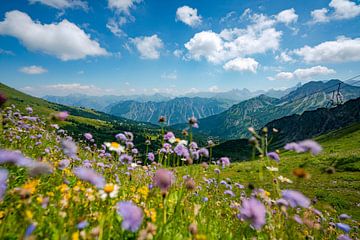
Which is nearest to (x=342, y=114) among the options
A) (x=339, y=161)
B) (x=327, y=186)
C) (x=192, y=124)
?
(x=339, y=161)

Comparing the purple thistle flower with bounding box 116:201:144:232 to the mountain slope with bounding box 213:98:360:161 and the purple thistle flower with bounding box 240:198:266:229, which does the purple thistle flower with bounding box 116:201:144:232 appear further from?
the mountain slope with bounding box 213:98:360:161

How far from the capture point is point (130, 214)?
245cm

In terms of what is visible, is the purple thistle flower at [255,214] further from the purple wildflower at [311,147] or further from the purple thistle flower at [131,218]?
the purple thistle flower at [131,218]

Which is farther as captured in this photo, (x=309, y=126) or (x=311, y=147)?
(x=309, y=126)

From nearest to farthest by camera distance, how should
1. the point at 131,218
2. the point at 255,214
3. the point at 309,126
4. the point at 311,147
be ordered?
the point at 255,214
the point at 131,218
the point at 311,147
the point at 309,126

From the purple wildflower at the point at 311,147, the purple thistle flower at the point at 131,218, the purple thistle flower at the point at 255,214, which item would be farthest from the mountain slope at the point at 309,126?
the purple thistle flower at the point at 131,218

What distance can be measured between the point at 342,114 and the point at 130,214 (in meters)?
173

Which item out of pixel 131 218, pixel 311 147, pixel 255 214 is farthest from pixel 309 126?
pixel 131 218

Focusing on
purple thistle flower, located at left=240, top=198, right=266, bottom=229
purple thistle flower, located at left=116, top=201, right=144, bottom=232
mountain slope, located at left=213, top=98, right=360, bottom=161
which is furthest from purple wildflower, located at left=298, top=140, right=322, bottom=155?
mountain slope, located at left=213, top=98, right=360, bottom=161

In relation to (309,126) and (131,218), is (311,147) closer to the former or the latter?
(131,218)

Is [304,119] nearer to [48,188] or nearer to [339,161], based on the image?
[339,161]

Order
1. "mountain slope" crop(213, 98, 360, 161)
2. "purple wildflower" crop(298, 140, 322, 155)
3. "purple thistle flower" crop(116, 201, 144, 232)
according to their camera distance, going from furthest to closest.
→ "mountain slope" crop(213, 98, 360, 161) < "purple wildflower" crop(298, 140, 322, 155) < "purple thistle flower" crop(116, 201, 144, 232)

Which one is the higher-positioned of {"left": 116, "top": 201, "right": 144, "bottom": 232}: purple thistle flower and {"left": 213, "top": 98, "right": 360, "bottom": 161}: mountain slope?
{"left": 116, "top": 201, "right": 144, "bottom": 232}: purple thistle flower

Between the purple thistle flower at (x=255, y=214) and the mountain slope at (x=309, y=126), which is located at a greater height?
Answer: the purple thistle flower at (x=255, y=214)
